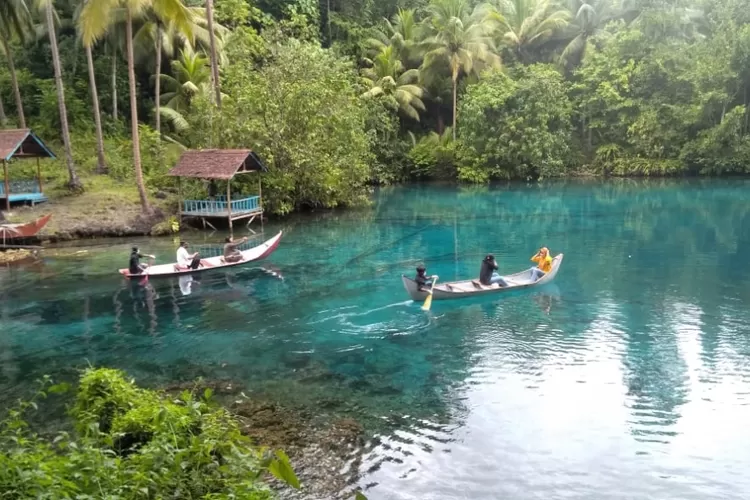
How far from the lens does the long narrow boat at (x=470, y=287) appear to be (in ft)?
53.2

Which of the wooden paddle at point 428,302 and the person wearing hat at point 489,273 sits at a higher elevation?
the person wearing hat at point 489,273

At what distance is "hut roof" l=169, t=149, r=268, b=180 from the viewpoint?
25059 millimetres

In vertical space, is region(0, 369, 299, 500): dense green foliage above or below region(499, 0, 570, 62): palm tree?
below

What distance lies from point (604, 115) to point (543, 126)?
21.8 ft

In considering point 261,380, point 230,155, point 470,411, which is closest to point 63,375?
point 261,380

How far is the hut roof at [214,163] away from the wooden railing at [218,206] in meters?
1.65

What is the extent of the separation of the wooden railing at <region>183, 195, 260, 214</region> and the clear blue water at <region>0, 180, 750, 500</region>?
11.0 ft

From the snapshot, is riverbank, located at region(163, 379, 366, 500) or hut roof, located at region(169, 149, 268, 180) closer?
riverbank, located at region(163, 379, 366, 500)

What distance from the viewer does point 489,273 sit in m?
16.8

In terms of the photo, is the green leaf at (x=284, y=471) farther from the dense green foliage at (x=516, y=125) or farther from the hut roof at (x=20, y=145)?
the dense green foliage at (x=516, y=125)

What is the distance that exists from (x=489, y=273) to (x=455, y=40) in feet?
99.5

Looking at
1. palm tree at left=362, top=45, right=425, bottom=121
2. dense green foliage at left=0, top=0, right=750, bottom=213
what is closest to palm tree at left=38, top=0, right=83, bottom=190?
dense green foliage at left=0, top=0, right=750, bottom=213

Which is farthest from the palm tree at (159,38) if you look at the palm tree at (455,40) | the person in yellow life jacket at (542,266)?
the person in yellow life jacket at (542,266)

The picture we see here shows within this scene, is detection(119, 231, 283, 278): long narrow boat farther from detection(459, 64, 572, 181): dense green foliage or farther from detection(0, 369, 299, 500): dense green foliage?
detection(459, 64, 572, 181): dense green foliage
